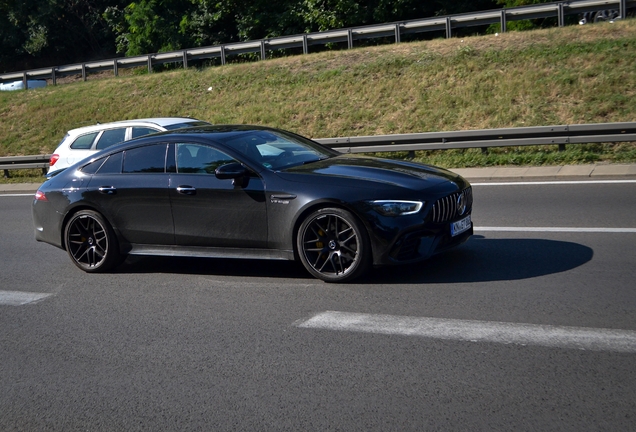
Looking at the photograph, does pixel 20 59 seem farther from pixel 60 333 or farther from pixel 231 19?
pixel 60 333

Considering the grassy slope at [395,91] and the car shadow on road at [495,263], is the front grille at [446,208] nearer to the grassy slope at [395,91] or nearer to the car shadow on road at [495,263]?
the car shadow on road at [495,263]

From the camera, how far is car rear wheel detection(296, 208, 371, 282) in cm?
689

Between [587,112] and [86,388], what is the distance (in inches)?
576

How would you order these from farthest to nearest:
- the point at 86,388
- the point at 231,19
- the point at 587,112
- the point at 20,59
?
the point at 20,59, the point at 231,19, the point at 587,112, the point at 86,388

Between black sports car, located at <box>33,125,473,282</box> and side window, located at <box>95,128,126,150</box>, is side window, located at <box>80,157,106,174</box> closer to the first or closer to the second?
black sports car, located at <box>33,125,473,282</box>

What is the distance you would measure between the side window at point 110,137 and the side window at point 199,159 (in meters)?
6.41

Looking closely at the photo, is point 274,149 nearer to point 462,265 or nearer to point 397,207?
point 397,207

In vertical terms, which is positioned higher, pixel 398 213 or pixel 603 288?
pixel 398 213

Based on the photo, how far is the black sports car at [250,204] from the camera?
22.5 feet

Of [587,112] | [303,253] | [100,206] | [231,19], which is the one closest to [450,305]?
[303,253]

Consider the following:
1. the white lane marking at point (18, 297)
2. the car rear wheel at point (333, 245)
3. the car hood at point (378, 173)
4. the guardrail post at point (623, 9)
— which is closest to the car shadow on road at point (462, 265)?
the car rear wheel at point (333, 245)

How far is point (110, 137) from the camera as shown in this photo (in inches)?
560

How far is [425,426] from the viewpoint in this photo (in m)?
4.14

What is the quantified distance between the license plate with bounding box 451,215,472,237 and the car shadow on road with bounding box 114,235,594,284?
0.36 meters
